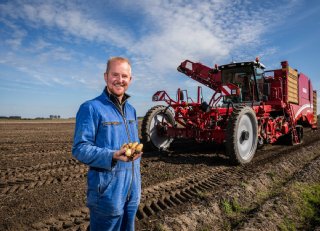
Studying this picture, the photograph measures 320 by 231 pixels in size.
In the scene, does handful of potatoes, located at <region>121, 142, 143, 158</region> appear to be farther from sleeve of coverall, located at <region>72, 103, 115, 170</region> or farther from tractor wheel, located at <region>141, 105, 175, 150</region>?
tractor wheel, located at <region>141, 105, 175, 150</region>

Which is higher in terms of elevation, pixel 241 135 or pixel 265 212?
pixel 241 135

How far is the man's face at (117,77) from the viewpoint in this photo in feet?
5.79

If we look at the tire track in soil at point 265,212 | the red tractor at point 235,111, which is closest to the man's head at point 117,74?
the tire track in soil at point 265,212

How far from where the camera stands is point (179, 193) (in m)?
4.08

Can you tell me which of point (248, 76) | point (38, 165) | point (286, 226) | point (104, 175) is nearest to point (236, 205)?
point (286, 226)

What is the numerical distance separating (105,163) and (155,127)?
5736mm

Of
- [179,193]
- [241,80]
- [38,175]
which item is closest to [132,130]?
[179,193]

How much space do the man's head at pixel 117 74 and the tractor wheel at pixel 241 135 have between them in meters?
4.20

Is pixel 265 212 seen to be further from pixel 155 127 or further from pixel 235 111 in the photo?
pixel 155 127

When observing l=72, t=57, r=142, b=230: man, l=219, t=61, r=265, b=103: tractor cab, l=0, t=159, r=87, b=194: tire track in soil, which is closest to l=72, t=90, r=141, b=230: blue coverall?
l=72, t=57, r=142, b=230: man

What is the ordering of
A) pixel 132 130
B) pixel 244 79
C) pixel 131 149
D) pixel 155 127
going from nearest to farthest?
1. pixel 131 149
2. pixel 132 130
3. pixel 155 127
4. pixel 244 79

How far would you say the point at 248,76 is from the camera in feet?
25.9

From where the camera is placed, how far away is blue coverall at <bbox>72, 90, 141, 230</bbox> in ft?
5.31

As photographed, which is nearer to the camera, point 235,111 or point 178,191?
point 178,191
